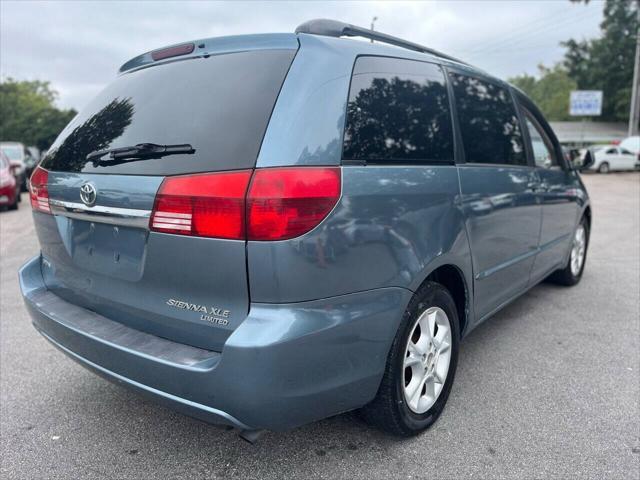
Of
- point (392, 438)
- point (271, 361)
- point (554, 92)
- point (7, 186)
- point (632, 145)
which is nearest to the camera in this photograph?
point (271, 361)

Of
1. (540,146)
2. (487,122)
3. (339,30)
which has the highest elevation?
(339,30)

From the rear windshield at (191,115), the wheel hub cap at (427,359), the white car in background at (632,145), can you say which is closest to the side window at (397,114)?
the rear windshield at (191,115)

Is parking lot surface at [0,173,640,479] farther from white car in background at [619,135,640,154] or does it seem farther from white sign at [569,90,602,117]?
white sign at [569,90,602,117]

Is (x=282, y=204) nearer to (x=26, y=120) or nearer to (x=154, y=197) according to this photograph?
(x=154, y=197)

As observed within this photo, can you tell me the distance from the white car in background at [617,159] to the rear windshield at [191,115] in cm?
3101

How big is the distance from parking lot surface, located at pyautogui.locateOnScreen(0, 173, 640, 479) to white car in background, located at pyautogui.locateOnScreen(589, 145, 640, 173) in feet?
94.5

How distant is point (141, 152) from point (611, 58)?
165 ft

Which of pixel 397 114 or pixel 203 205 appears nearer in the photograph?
pixel 203 205

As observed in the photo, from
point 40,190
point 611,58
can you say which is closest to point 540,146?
point 40,190

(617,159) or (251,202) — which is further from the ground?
(251,202)

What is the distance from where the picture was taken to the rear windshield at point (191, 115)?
1875 millimetres

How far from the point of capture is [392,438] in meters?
2.44

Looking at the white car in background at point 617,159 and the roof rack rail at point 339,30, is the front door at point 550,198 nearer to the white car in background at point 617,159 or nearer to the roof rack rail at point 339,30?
the roof rack rail at point 339,30

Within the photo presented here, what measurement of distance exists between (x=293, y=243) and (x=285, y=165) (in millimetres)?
276
